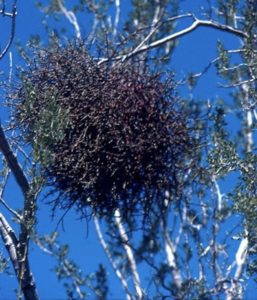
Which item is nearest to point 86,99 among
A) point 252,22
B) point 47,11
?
point 252,22

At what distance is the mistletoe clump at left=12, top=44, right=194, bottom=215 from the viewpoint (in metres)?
3.52

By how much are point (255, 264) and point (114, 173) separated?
3.30 feet

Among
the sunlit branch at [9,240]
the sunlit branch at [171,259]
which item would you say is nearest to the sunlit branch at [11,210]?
the sunlit branch at [9,240]

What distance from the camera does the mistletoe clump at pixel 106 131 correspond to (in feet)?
11.5

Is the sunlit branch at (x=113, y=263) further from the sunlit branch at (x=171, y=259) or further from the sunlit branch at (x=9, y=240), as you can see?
the sunlit branch at (x=9, y=240)

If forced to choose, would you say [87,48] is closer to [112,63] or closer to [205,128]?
[112,63]

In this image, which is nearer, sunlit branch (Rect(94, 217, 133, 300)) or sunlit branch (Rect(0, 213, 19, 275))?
sunlit branch (Rect(0, 213, 19, 275))

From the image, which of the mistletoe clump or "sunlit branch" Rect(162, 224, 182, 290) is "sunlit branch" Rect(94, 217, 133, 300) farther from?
the mistletoe clump

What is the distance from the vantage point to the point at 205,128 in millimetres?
3982

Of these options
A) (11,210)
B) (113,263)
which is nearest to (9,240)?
(11,210)

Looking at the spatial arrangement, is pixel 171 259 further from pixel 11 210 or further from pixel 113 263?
pixel 11 210

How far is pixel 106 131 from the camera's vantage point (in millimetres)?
3549

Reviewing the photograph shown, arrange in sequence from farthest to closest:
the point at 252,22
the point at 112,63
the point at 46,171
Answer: the point at 252,22
the point at 112,63
the point at 46,171

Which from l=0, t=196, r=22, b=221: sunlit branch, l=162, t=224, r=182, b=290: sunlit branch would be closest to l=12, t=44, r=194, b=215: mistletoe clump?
l=0, t=196, r=22, b=221: sunlit branch
